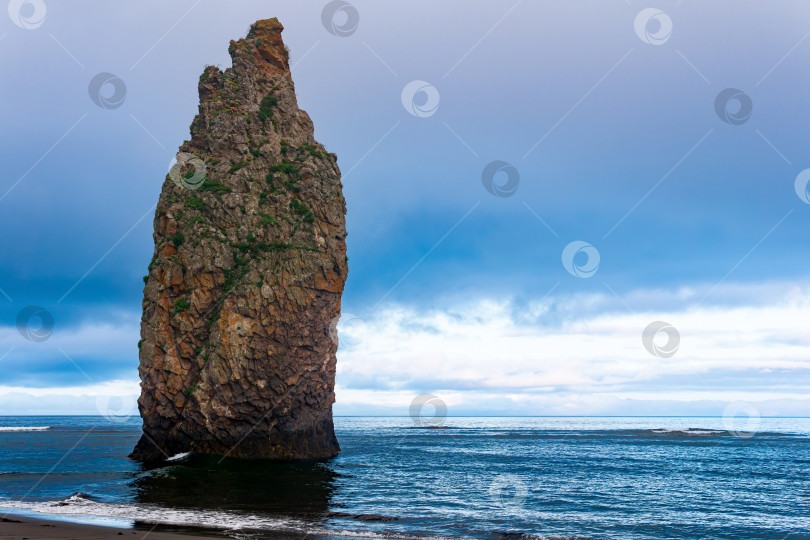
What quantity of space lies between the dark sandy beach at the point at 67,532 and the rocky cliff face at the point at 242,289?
21.7m

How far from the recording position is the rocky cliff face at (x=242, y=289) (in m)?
44.0

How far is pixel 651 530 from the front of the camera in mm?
24453

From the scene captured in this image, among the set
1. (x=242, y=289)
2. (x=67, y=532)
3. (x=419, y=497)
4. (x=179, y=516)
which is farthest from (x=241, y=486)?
(x=242, y=289)

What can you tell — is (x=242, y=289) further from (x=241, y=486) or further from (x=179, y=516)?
(x=179, y=516)

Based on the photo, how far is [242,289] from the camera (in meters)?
45.3

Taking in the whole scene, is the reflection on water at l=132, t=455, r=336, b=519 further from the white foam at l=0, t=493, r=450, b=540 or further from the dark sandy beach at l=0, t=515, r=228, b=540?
the dark sandy beach at l=0, t=515, r=228, b=540

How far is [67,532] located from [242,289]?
26.6 metres

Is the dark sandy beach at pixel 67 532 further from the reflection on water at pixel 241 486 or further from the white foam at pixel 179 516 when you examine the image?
the reflection on water at pixel 241 486

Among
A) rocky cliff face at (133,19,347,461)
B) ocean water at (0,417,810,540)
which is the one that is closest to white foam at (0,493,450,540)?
ocean water at (0,417,810,540)

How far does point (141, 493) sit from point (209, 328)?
16502mm

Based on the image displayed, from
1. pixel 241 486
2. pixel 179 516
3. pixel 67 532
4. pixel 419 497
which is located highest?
pixel 67 532

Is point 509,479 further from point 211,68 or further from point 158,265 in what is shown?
point 211,68

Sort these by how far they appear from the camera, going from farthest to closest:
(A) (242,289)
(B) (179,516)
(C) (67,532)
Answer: (A) (242,289), (B) (179,516), (C) (67,532)

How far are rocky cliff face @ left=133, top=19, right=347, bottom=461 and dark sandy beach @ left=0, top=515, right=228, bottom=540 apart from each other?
21720mm
